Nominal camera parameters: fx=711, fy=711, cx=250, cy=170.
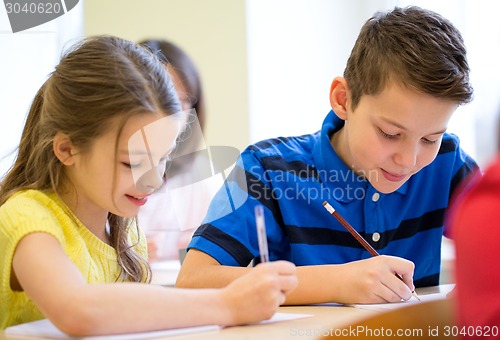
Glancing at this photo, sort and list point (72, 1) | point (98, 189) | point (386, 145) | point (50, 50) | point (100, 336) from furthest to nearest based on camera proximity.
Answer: point (72, 1), point (50, 50), point (386, 145), point (98, 189), point (100, 336)

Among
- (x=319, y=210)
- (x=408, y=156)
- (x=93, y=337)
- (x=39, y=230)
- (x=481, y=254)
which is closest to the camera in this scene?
(x=481, y=254)

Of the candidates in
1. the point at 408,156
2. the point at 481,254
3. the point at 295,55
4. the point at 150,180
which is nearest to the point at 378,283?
the point at 408,156

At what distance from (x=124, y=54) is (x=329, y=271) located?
0.48 meters

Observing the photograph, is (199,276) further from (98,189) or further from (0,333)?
(0,333)

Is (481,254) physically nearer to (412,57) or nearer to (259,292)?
(259,292)

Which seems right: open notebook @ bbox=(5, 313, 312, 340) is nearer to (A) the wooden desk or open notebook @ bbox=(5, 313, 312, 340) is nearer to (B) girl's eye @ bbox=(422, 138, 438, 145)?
(A) the wooden desk

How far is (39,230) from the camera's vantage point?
37.5 inches

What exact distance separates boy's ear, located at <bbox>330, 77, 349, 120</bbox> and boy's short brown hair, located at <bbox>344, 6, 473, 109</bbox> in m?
0.02

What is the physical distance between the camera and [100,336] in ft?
2.68

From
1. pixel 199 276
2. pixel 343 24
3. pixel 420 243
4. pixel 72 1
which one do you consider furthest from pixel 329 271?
pixel 72 1

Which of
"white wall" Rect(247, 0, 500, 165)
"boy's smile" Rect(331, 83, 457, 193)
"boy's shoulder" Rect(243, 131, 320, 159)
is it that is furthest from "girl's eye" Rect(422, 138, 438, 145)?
"white wall" Rect(247, 0, 500, 165)

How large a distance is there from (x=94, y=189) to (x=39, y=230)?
17 cm

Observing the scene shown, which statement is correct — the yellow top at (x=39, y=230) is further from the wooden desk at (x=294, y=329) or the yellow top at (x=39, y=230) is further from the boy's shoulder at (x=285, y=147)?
the boy's shoulder at (x=285, y=147)

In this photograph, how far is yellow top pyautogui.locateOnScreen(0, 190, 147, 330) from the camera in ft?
3.17
